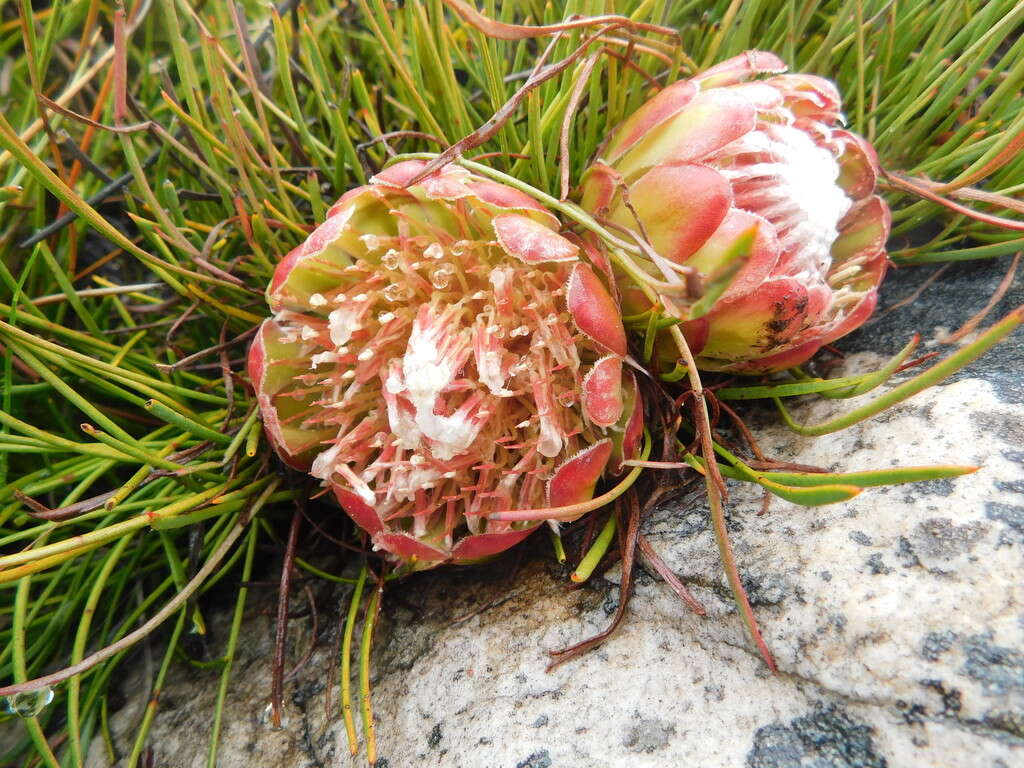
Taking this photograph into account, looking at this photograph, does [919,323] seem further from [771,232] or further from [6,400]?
[6,400]

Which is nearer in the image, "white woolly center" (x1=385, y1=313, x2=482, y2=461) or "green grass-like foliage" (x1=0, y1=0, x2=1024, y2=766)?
"white woolly center" (x1=385, y1=313, x2=482, y2=461)

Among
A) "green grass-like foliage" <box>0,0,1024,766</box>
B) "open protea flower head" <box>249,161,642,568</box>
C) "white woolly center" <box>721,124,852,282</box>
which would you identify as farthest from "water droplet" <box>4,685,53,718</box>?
"white woolly center" <box>721,124,852,282</box>

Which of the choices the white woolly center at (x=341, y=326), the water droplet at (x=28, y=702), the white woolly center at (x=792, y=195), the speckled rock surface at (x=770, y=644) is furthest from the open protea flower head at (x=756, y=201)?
the water droplet at (x=28, y=702)

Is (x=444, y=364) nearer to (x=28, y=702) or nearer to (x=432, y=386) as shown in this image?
(x=432, y=386)

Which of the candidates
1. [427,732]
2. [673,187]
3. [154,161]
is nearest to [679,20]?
[673,187]

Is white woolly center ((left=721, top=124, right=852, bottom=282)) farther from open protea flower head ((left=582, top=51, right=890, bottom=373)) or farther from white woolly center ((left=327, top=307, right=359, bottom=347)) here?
white woolly center ((left=327, top=307, right=359, bottom=347))

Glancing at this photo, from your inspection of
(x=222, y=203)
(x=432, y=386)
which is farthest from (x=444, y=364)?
(x=222, y=203)
